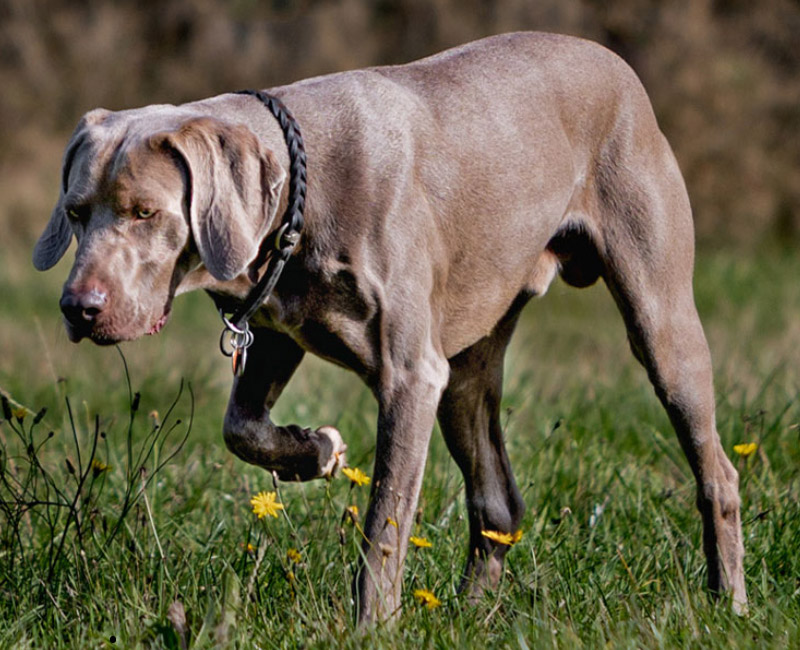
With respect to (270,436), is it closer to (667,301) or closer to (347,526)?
(347,526)

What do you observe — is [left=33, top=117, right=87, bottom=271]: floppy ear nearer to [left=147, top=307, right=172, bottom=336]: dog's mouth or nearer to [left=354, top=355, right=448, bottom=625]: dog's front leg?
[left=147, top=307, right=172, bottom=336]: dog's mouth

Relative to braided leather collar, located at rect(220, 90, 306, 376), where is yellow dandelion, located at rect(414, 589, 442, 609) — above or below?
below

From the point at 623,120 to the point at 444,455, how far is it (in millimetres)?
1493

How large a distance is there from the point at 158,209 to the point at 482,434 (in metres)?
1.52

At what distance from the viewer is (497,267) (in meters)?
3.96

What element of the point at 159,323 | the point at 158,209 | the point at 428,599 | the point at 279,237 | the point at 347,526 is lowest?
the point at 347,526

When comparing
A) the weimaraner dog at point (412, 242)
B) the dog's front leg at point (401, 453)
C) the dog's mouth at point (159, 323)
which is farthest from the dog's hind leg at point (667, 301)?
the dog's mouth at point (159, 323)

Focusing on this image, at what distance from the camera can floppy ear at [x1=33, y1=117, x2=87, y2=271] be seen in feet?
11.1

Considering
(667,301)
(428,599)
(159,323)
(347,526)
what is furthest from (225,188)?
(667,301)

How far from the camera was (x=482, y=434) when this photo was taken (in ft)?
14.0

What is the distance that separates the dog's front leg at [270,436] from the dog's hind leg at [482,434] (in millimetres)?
590

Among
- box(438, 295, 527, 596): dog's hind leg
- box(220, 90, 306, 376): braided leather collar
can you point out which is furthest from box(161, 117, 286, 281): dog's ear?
box(438, 295, 527, 596): dog's hind leg

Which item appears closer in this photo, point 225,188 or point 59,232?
point 225,188

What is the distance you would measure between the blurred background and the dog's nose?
3.50 m
